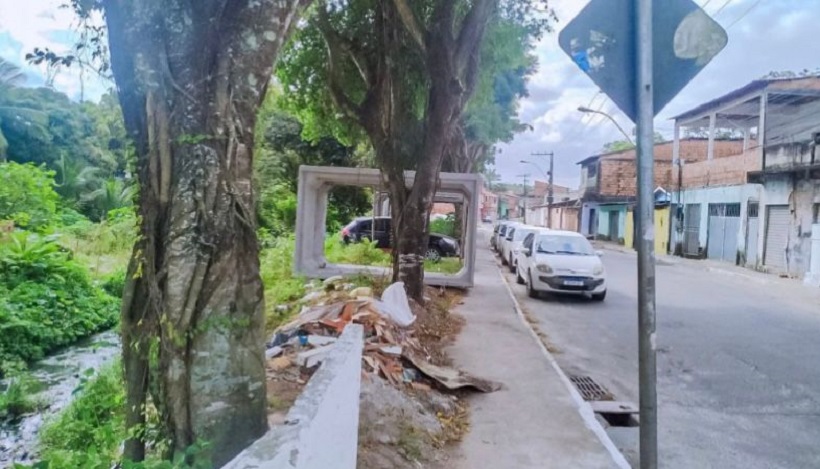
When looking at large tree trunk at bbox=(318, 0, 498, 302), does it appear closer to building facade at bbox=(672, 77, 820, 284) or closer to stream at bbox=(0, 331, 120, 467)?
stream at bbox=(0, 331, 120, 467)

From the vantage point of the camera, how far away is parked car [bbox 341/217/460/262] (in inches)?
846

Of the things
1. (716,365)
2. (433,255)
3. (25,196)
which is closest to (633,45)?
(716,365)

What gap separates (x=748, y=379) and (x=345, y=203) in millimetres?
21045

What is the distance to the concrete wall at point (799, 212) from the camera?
1927cm

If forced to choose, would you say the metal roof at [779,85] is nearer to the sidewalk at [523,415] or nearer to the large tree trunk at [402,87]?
the large tree trunk at [402,87]

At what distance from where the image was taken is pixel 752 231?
23250mm

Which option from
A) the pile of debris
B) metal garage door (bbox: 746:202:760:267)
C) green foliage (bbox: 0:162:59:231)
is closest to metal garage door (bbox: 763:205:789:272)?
metal garage door (bbox: 746:202:760:267)

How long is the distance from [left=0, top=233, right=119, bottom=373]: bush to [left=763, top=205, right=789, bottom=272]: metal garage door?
21.5 m

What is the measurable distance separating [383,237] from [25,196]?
12005 mm

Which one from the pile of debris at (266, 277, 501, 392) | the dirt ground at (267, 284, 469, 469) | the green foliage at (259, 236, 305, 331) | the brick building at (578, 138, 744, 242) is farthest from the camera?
the brick building at (578, 138, 744, 242)

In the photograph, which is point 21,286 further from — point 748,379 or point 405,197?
point 748,379

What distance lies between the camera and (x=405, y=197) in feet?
34.9

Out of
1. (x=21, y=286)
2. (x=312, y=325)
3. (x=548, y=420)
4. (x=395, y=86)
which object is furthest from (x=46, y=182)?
(x=548, y=420)

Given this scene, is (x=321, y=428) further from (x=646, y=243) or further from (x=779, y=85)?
(x=779, y=85)
